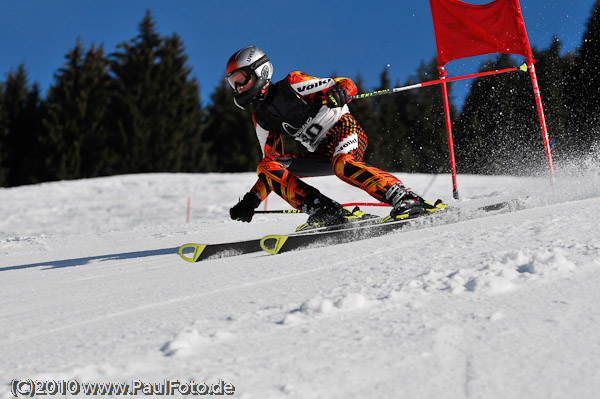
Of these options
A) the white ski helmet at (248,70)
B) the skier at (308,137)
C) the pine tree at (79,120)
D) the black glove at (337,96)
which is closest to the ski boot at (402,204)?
the skier at (308,137)

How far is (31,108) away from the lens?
2608 cm

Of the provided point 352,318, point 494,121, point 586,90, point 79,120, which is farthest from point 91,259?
point 586,90

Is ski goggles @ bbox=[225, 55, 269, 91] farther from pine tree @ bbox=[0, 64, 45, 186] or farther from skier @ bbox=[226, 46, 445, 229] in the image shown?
pine tree @ bbox=[0, 64, 45, 186]

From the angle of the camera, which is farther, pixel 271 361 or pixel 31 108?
pixel 31 108

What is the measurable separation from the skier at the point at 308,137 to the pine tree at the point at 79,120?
854 inches

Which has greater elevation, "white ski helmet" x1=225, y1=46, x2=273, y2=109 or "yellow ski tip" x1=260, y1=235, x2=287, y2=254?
"white ski helmet" x1=225, y1=46, x2=273, y2=109

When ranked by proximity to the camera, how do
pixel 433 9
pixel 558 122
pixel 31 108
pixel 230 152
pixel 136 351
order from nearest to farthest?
pixel 136 351
pixel 433 9
pixel 558 122
pixel 31 108
pixel 230 152

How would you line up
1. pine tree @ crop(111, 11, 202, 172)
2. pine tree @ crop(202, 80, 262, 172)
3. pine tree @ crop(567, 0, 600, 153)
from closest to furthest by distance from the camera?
1. pine tree @ crop(567, 0, 600, 153)
2. pine tree @ crop(111, 11, 202, 172)
3. pine tree @ crop(202, 80, 262, 172)

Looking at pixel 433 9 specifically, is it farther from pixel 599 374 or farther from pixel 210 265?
pixel 599 374

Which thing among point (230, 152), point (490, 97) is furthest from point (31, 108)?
point (490, 97)

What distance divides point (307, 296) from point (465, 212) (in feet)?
7.60

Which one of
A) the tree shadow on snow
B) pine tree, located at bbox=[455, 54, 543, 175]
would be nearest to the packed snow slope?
the tree shadow on snow

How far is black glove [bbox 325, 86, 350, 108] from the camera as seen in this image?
3.64 meters

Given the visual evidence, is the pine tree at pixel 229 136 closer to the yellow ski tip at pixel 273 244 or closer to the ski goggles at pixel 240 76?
the ski goggles at pixel 240 76
